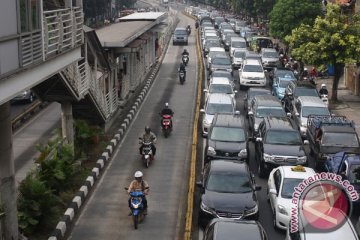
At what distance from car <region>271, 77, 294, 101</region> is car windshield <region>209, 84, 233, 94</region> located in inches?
116

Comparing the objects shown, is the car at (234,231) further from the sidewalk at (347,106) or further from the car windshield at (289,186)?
the sidewalk at (347,106)

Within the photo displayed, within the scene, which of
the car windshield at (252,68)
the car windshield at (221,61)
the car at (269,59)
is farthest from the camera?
the car at (269,59)

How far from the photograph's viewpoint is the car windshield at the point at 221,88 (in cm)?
2966

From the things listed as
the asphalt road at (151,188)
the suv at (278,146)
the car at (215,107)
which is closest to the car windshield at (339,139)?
the suv at (278,146)

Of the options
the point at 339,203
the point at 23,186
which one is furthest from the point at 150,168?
the point at 339,203

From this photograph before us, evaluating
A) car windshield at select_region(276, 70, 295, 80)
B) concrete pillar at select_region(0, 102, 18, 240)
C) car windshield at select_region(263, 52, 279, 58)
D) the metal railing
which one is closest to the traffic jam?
car windshield at select_region(276, 70, 295, 80)

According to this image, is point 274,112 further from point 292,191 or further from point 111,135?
point 292,191

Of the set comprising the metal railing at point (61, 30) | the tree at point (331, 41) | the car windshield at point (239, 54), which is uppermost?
the metal railing at point (61, 30)

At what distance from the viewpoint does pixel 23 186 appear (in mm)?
14219

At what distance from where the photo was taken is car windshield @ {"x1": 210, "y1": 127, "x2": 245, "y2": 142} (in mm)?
19969

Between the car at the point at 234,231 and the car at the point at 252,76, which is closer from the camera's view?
the car at the point at 234,231

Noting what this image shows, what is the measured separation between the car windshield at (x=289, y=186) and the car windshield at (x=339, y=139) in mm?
4739

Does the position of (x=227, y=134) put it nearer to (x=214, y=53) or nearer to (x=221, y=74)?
(x=221, y=74)

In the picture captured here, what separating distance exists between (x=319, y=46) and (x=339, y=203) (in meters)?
18.3
